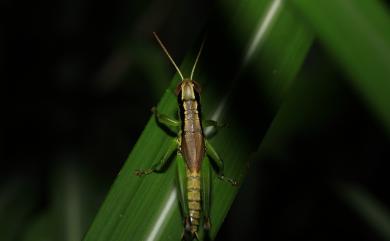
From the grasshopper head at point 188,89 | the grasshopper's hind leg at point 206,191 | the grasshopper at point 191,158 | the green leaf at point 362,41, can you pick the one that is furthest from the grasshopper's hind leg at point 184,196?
the green leaf at point 362,41

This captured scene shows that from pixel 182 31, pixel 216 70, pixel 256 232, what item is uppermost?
pixel 182 31

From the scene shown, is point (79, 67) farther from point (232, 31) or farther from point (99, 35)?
point (232, 31)

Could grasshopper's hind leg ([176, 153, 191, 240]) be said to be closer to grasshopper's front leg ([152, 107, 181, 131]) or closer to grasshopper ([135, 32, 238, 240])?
grasshopper ([135, 32, 238, 240])

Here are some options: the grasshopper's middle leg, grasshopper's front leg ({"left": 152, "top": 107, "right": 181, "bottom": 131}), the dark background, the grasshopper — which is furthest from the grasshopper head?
the dark background

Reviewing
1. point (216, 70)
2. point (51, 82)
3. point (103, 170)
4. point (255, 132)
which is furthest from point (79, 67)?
point (255, 132)

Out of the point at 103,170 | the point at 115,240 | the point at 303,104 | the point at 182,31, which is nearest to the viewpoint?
the point at 115,240

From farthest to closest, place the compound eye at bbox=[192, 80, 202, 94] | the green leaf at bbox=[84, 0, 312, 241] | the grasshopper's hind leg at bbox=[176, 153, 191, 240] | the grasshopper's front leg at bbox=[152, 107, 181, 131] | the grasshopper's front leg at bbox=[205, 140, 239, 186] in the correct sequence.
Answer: the compound eye at bbox=[192, 80, 202, 94]
the grasshopper's front leg at bbox=[152, 107, 181, 131]
the grasshopper's hind leg at bbox=[176, 153, 191, 240]
the grasshopper's front leg at bbox=[205, 140, 239, 186]
the green leaf at bbox=[84, 0, 312, 241]
